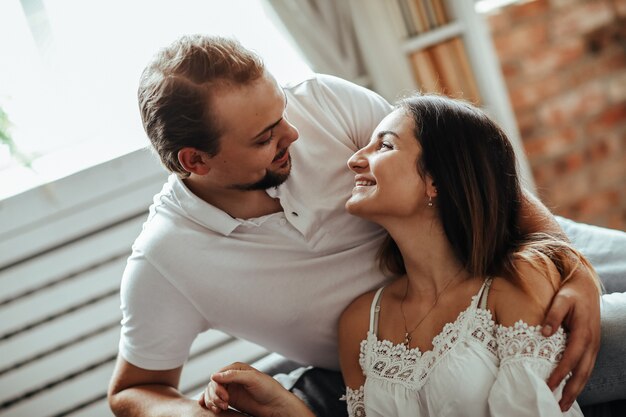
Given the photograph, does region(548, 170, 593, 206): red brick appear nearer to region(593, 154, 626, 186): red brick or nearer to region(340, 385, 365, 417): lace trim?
region(593, 154, 626, 186): red brick

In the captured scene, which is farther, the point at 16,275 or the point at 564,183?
the point at 564,183

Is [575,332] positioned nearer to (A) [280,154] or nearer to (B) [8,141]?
(A) [280,154]

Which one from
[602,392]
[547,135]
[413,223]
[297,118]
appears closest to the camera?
[602,392]

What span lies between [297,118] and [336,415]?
742 mm

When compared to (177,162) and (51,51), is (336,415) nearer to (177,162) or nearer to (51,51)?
(177,162)

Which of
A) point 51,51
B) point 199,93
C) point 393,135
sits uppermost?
point 51,51

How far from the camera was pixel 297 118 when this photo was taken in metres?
1.80

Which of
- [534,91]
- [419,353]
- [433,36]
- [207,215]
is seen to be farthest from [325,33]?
[419,353]

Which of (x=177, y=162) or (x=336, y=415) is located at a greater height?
(x=177, y=162)

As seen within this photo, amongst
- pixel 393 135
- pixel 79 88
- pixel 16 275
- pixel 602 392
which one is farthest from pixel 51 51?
pixel 602 392

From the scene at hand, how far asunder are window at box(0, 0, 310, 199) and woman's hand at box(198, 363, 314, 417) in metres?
1.31

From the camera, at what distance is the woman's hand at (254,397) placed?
1.47 m

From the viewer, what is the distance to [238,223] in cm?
169

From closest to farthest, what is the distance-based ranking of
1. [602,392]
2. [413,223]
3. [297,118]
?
1. [602,392]
2. [413,223]
3. [297,118]
